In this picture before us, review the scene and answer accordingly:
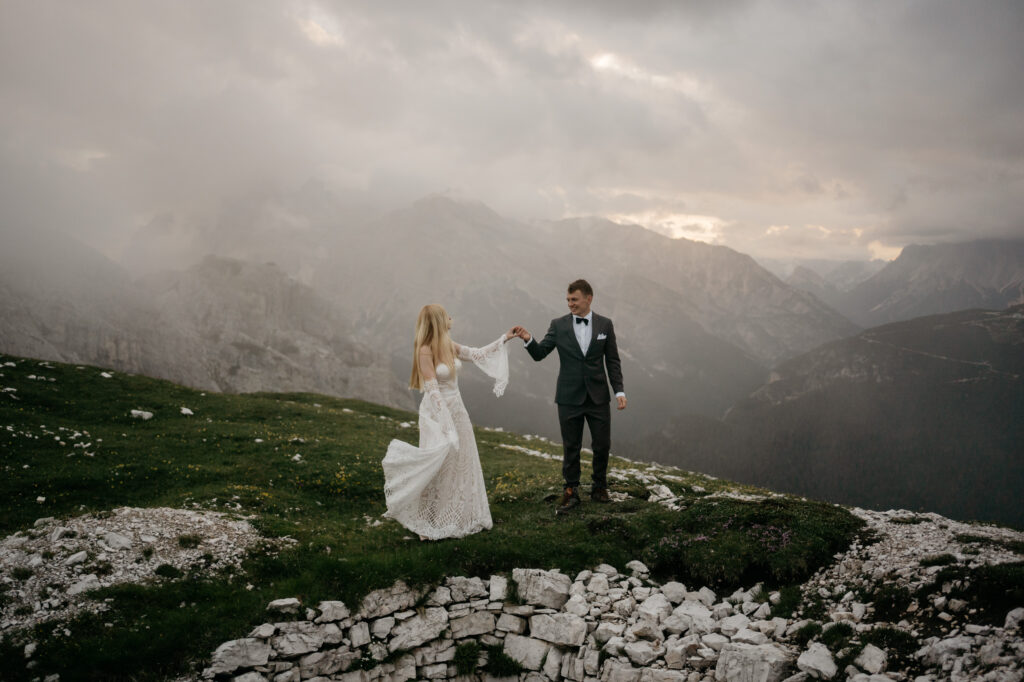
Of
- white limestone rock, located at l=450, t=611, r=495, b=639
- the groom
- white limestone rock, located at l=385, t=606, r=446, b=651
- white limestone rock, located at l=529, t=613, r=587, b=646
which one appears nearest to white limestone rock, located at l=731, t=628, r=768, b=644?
white limestone rock, located at l=529, t=613, r=587, b=646

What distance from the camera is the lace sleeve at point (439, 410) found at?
12.5 metres

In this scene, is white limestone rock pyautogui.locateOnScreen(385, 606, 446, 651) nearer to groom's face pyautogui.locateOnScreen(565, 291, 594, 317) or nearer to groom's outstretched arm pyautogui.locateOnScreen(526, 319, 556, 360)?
groom's outstretched arm pyautogui.locateOnScreen(526, 319, 556, 360)

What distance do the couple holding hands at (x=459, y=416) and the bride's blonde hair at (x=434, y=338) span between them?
2 centimetres

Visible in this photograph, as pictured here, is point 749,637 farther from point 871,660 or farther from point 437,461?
point 437,461

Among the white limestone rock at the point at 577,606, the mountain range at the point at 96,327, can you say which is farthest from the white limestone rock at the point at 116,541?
the mountain range at the point at 96,327

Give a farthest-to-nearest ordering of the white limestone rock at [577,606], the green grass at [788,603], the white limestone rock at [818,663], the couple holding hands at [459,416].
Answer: the couple holding hands at [459,416] → the white limestone rock at [577,606] → the green grass at [788,603] → the white limestone rock at [818,663]

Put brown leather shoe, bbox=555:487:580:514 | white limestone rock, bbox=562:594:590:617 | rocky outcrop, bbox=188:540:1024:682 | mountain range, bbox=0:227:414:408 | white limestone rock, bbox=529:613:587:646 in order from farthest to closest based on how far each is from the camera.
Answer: mountain range, bbox=0:227:414:408 < brown leather shoe, bbox=555:487:580:514 < white limestone rock, bbox=562:594:590:617 < white limestone rock, bbox=529:613:587:646 < rocky outcrop, bbox=188:540:1024:682

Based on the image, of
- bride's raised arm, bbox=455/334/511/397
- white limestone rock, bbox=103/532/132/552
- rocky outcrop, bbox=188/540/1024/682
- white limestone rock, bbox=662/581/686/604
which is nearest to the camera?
rocky outcrop, bbox=188/540/1024/682

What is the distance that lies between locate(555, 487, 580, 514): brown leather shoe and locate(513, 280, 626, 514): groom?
2.5 inches

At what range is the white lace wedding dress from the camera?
41.3 ft

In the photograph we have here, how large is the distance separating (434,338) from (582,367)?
4.05m

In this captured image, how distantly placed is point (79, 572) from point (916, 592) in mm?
16033

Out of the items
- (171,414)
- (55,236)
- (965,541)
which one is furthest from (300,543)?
(55,236)

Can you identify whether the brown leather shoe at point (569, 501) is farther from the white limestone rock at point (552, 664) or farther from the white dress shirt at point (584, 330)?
the white limestone rock at point (552, 664)
